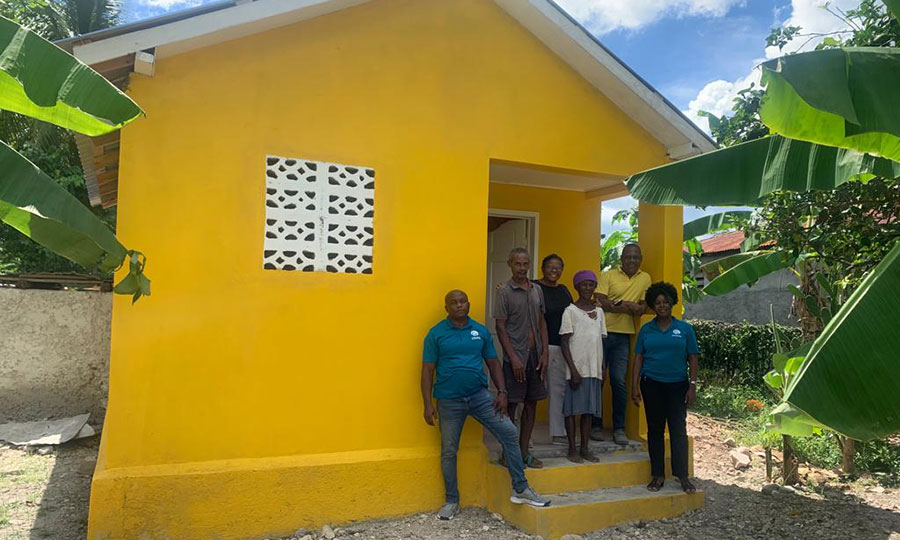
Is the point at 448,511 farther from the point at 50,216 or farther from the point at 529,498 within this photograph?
the point at 50,216

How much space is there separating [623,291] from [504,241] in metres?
2.03

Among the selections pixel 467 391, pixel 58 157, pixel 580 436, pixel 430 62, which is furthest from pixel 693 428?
pixel 58 157

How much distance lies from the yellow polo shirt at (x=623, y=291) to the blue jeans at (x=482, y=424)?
163 cm

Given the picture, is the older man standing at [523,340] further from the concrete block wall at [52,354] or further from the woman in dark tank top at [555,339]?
the concrete block wall at [52,354]

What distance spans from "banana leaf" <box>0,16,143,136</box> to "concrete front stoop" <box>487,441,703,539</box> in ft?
12.5

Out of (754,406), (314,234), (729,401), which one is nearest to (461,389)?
(314,234)

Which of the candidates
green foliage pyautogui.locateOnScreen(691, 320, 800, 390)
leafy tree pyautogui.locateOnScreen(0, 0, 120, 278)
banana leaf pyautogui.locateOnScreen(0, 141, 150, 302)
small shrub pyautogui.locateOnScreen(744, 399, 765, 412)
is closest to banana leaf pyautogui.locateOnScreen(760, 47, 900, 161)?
banana leaf pyautogui.locateOnScreen(0, 141, 150, 302)

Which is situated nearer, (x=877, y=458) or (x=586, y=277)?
(x=586, y=277)

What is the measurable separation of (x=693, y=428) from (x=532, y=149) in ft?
17.4

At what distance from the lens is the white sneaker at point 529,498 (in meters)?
4.67

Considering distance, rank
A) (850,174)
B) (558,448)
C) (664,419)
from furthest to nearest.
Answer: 1. (558,448)
2. (664,419)
3. (850,174)

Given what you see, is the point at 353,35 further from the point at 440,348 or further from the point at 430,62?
the point at 440,348

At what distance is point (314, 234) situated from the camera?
4.86 metres

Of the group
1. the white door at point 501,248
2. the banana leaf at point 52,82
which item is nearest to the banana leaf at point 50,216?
the banana leaf at point 52,82
